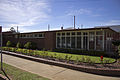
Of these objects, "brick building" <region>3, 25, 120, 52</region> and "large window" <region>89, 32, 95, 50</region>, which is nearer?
"brick building" <region>3, 25, 120, 52</region>

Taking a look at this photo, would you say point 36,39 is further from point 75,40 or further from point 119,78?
point 119,78

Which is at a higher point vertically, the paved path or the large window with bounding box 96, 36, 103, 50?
the large window with bounding box 96, 36, 103, 50

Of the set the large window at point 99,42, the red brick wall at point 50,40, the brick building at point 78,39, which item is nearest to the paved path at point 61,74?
the brick building at point 78,39

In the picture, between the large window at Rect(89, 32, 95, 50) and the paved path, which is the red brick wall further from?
the paved path

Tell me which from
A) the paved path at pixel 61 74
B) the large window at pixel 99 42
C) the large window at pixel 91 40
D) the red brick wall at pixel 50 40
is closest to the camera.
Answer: the paved path at pixel 61 74

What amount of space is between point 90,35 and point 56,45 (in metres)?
5.53

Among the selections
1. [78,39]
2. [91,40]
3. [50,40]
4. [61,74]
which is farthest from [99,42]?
[61,74]

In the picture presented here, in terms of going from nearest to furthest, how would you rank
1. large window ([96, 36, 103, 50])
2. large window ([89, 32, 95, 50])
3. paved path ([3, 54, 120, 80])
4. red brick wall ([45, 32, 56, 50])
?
1. paved path ([3, 54, 120, 80])
2. large window ([96, 36, 103, 50])
3. large window ([89, 32, 95, 50])
4. red brick wall ([45, 32, 56, 50])

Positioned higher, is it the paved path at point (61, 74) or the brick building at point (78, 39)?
the brick building at point (78, 39)

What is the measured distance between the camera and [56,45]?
15727mm

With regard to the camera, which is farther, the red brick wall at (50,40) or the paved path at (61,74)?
the red brick wall at (50,40)

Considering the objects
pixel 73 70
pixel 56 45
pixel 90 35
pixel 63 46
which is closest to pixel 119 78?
pixel 73 70

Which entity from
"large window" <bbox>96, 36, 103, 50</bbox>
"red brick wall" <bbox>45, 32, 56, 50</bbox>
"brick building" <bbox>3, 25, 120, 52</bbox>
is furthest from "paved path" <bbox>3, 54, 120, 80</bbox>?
"red brick wall" <bbox>45, 32, 56, 50</bbox>

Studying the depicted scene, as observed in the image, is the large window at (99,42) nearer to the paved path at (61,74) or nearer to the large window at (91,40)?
the large window at (91,40)
